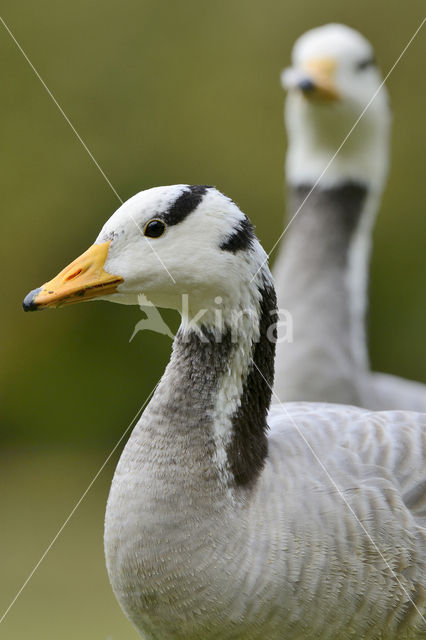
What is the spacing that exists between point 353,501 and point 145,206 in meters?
1.03

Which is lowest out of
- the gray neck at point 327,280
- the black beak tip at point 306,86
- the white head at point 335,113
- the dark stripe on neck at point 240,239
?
the gray neck at point 327,280

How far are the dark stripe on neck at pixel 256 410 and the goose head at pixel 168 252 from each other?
16 cm

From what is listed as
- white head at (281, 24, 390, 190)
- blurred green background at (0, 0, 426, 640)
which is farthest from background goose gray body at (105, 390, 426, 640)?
blurred green background at (0, 0, 426, 640)

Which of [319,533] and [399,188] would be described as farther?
[399,188]

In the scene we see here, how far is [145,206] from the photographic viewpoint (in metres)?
2.43

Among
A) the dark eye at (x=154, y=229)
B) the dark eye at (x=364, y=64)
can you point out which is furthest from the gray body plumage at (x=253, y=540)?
the dark eye at (x=364, y=64)

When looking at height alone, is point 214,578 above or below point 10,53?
below

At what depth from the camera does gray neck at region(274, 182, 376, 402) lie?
176 inches

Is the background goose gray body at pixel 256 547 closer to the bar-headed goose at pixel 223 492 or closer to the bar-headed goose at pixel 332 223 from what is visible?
the bar-headed goose at pixel 223 492

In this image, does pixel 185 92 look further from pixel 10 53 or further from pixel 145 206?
pixel 145 206

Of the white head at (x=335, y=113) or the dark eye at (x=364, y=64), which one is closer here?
the white head at (x=335, y=113)

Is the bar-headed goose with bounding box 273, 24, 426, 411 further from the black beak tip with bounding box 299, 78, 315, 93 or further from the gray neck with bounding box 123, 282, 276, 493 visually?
the gray neck with bounding box 123, 282, 276, 493

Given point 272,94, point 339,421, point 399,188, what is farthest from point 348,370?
point 272,94

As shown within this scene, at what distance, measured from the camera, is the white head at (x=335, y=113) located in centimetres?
493
